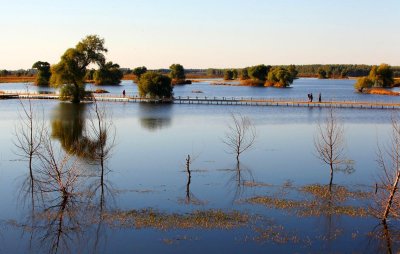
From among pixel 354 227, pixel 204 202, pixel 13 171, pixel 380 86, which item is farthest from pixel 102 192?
pixel 380 86

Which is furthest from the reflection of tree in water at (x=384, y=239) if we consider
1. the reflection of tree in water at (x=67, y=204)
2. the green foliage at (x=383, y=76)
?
the green foliage at (x=383, y=76)

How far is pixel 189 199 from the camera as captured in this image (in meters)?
30.6

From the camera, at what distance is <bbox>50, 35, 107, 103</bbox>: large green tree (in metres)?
97.6

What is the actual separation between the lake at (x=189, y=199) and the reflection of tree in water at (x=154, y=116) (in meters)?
9.66

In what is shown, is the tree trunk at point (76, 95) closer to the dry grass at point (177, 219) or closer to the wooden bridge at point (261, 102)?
the wooden bridge at point (261, 102)

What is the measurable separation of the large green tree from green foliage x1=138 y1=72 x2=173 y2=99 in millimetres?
10985

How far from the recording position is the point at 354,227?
1019 inches

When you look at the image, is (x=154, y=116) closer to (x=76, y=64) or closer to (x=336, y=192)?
(x=76, y=64)

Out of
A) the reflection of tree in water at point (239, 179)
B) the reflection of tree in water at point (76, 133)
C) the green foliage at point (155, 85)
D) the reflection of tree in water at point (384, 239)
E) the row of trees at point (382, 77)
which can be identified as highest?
the row of trees at point (382, 77)

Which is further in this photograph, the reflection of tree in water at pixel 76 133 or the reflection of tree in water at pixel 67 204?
the reflection of tree in water at pixel 76 133

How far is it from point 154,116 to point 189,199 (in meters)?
46.9

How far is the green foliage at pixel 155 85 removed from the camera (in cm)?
10775

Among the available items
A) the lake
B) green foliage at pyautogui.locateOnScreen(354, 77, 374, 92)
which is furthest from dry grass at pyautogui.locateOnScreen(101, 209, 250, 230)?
green foliage at pyautogui.locateOnScreen(354, 77, 374, 92)

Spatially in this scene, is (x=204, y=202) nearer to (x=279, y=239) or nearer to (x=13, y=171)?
(x=279, y=239)
